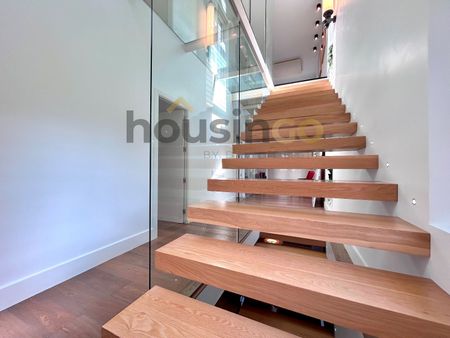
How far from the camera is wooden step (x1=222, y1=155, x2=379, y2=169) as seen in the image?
1.46 meters

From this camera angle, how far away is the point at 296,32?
560 centimetres

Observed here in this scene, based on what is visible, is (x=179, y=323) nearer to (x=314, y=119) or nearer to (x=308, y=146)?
(x=308, y=146)

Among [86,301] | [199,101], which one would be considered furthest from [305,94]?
[86,301]

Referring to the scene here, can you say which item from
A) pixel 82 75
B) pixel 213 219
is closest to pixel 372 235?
pixel 213 219

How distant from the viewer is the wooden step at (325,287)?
643mm

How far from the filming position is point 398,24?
3.92 ft

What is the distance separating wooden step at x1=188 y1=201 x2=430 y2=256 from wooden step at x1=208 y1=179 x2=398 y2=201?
13 cm

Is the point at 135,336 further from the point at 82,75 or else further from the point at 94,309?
the point at 82,75

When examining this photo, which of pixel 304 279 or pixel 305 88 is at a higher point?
pixel 305 88

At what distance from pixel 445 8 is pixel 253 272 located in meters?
1.34

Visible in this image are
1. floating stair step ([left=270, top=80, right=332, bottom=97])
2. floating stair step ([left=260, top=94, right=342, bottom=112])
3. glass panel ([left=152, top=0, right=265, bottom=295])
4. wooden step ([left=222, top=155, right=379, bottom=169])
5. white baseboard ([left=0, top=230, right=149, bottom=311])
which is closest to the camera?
wooden step ([left=222, top=155, right=379, bottom=169])

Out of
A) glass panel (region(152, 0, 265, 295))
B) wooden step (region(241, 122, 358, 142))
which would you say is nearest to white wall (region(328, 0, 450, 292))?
wooden step (region(241, 122, 358, 142))

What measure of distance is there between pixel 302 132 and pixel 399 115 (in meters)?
0.98

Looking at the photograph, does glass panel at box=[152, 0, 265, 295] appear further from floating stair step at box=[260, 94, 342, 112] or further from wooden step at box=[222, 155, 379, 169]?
wooden step at box=[222, 155, 379, 169]
